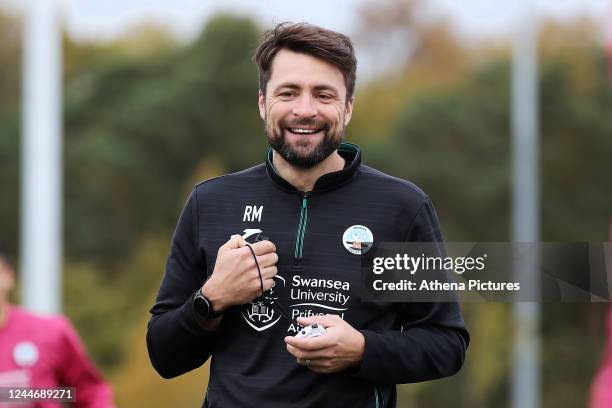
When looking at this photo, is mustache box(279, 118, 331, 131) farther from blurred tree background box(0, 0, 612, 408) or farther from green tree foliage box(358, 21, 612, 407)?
green tree foliage box(358, 21, 612, 407)

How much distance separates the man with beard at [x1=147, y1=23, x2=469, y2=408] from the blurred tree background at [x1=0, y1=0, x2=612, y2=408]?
2342cm

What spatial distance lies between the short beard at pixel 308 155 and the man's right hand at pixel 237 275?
24 centimetres

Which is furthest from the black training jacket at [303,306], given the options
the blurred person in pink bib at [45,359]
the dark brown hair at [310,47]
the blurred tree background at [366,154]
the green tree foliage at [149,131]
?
the green tree foliage at [149,131]

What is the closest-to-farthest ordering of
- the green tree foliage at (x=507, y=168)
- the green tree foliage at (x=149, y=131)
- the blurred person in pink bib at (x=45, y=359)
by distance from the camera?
the blurred person in pink bib at (x=45, y=359), the green tree foliage at (x=507, y=168), the green tree foliage at (x=149, y=131)

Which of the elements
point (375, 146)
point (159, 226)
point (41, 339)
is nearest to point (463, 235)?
point (375, 146)

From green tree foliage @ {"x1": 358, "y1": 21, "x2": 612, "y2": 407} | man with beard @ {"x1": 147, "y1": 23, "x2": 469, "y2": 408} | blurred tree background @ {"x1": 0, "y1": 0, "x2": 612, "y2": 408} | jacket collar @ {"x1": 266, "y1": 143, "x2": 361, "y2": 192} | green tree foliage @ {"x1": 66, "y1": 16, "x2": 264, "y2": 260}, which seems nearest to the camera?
man with beard @ {"x1": 147, "y1": 23, "x2": 469, "y2": 408}

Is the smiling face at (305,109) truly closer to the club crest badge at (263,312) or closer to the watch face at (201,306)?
the club crest badge at (263,312)

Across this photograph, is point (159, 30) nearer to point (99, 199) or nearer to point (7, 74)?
point (7, 74)

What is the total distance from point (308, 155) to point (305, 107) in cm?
13

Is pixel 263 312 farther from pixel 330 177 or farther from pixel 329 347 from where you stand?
pixel 330 177

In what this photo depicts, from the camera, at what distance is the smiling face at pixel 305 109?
3102 millimetres

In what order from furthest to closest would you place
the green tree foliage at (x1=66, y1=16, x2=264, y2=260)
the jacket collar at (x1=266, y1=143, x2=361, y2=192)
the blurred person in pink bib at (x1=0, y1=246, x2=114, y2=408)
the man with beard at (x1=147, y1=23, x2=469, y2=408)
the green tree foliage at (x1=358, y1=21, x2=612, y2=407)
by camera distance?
the green tree foliage at (x1=66, y1=16, x2=264, y2=260)
the green tree foliage at (x1=358, y1=21, x2=612, y2=407)
the blurred person in pink bib at (x1=0, y1=246, x2=114, y2=408)
the jacket collar at (x1=266, y1=143, x2=361, y2=192)
the man with beard at (x1=147, y1=23, x2=469, y2=408)

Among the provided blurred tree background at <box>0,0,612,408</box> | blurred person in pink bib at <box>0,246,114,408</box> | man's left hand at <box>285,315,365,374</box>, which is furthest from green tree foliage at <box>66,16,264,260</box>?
man's left hand at <box>285,315,365,374</box>

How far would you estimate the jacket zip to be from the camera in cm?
310
